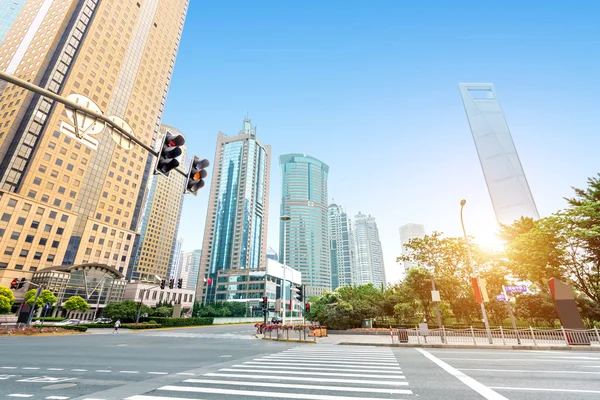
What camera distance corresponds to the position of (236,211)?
16338 cm

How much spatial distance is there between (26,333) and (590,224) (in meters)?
57.0

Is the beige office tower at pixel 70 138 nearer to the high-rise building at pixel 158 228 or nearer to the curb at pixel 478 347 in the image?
the high-rise building at pixel 158 228

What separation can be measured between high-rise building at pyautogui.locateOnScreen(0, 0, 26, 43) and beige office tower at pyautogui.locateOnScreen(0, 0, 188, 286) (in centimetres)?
1845

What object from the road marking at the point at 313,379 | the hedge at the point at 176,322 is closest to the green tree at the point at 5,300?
the hedge at the point at 176,322

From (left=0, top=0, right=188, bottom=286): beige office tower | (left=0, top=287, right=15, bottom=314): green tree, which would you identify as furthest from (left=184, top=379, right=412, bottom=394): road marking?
(left=0, top=0, right=188, bottom=286): beige office tower

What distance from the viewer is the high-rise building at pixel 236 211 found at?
155 m

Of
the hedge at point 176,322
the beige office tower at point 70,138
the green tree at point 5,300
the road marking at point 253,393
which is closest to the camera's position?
the road marking at point 253,393

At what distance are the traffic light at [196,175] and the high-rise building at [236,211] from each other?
147906mm

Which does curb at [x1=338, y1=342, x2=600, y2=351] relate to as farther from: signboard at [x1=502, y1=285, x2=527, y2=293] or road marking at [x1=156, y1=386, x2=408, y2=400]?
road marking at [x1=156, y1=386, x2=408, y2=400]

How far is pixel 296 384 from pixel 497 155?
173 meters

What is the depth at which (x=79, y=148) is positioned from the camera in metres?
69.4

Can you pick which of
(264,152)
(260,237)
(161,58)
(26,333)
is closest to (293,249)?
(260,237)

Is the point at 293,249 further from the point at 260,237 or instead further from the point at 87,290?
the point at 87,290

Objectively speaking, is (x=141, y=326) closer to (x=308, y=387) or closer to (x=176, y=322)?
(x=176, y=322)
